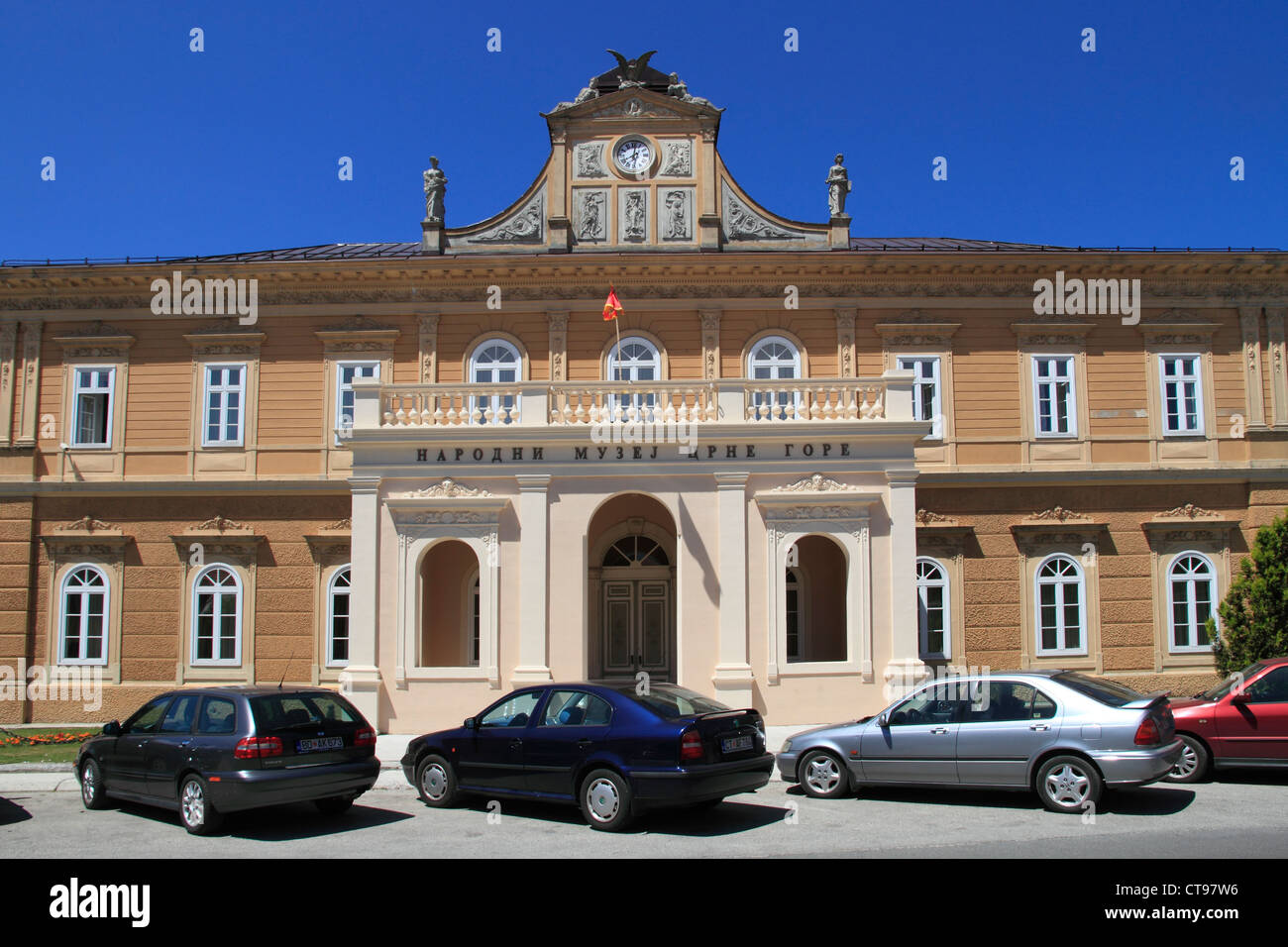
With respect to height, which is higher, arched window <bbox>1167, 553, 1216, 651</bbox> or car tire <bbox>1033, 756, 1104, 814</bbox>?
arched window <bbox>1167, 553, 1216, 651</bbox>

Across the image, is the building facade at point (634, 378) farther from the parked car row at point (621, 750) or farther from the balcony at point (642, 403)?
the parked car row at point (621, 750)

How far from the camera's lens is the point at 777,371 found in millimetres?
21328

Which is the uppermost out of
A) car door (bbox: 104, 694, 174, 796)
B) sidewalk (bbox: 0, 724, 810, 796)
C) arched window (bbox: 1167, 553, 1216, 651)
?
arched window (bbox: 1167, 553, 1216, 651)

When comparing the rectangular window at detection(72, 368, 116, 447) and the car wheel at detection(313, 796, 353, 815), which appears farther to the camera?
the rectangular window at detection(72, 368, 116, 447)

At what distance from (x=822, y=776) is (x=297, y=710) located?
5.95 metres

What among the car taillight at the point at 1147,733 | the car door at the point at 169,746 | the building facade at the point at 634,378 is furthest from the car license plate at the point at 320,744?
the building facade at the point at 634,378

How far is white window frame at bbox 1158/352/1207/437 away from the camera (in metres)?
21.3

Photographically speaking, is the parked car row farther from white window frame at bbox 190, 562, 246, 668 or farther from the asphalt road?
white window frame at bbox 190, 562, 246, 668

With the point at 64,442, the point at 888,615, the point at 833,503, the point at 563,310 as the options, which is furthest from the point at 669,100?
the point at 64,442

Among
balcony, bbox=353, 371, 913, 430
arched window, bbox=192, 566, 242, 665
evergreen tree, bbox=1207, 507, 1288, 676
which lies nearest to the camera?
balcony, bbox=353, 371, 913, 430

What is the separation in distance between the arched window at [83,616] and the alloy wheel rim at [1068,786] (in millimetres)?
19239

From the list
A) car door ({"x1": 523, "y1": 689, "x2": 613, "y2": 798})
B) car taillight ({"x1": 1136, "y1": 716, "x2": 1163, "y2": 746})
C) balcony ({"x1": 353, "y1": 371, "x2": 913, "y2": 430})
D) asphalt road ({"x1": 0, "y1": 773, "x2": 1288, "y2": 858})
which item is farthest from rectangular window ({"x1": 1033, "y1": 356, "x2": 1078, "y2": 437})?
car door ({"x1": 523, "y1": 689, "x2": 613, "y2": 798})

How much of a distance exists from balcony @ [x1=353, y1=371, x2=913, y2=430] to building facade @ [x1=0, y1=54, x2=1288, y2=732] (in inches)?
146

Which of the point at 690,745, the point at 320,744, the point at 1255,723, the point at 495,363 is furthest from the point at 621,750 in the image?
the point at 495,363
